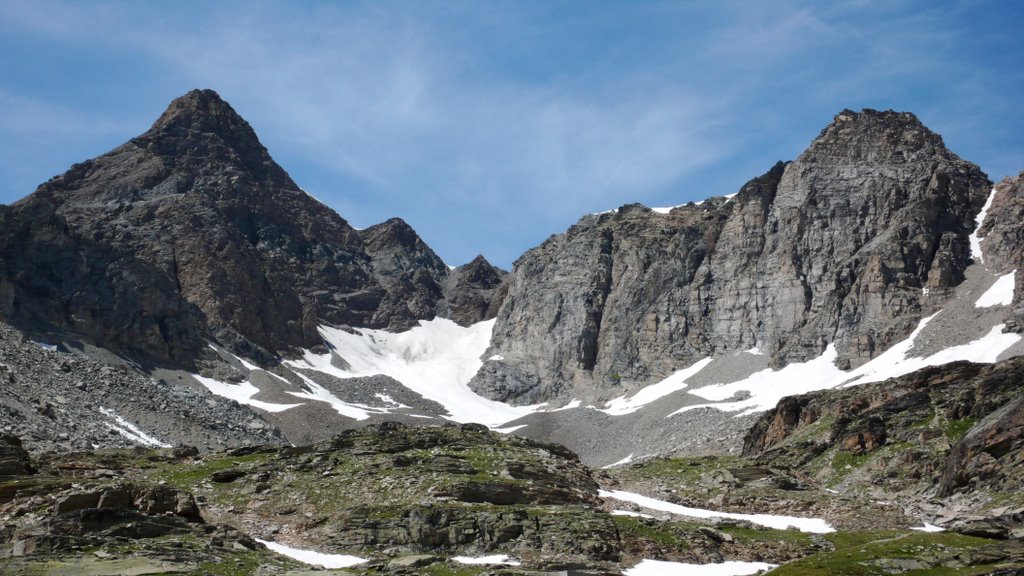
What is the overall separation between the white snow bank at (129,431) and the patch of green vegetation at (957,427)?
76272 millimetres

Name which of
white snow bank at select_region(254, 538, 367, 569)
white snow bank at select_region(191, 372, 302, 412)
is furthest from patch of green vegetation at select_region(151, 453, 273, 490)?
white snow bank at select_region(191, 372, 302, 412)

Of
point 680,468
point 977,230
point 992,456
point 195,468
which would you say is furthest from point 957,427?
point 977,230

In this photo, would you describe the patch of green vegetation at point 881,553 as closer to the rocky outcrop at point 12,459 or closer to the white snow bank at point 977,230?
the rocky outcrop at point 12,459

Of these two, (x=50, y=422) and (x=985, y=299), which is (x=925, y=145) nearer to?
(x=985, y=299)

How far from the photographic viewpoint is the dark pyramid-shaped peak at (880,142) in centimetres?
19225

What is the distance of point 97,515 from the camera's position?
39969 mm

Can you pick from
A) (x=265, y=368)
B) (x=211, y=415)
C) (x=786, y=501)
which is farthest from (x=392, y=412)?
(x=786, y=501)

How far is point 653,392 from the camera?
599 feet

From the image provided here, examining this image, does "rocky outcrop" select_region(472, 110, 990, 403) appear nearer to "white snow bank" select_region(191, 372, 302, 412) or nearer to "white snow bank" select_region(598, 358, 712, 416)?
"white snow bank" select_region(598, 358, 712, 416)

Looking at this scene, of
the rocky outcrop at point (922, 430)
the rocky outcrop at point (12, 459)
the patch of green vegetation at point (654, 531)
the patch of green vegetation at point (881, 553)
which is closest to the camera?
the patch of green vegetation at point (881, 553)

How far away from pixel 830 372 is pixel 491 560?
128 m

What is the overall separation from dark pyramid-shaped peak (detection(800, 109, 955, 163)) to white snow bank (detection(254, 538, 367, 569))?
566 feet

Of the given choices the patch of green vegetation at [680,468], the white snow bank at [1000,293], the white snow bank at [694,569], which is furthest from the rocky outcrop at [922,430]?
the white snow bank at [1000,293]

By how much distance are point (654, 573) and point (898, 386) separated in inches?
1821
